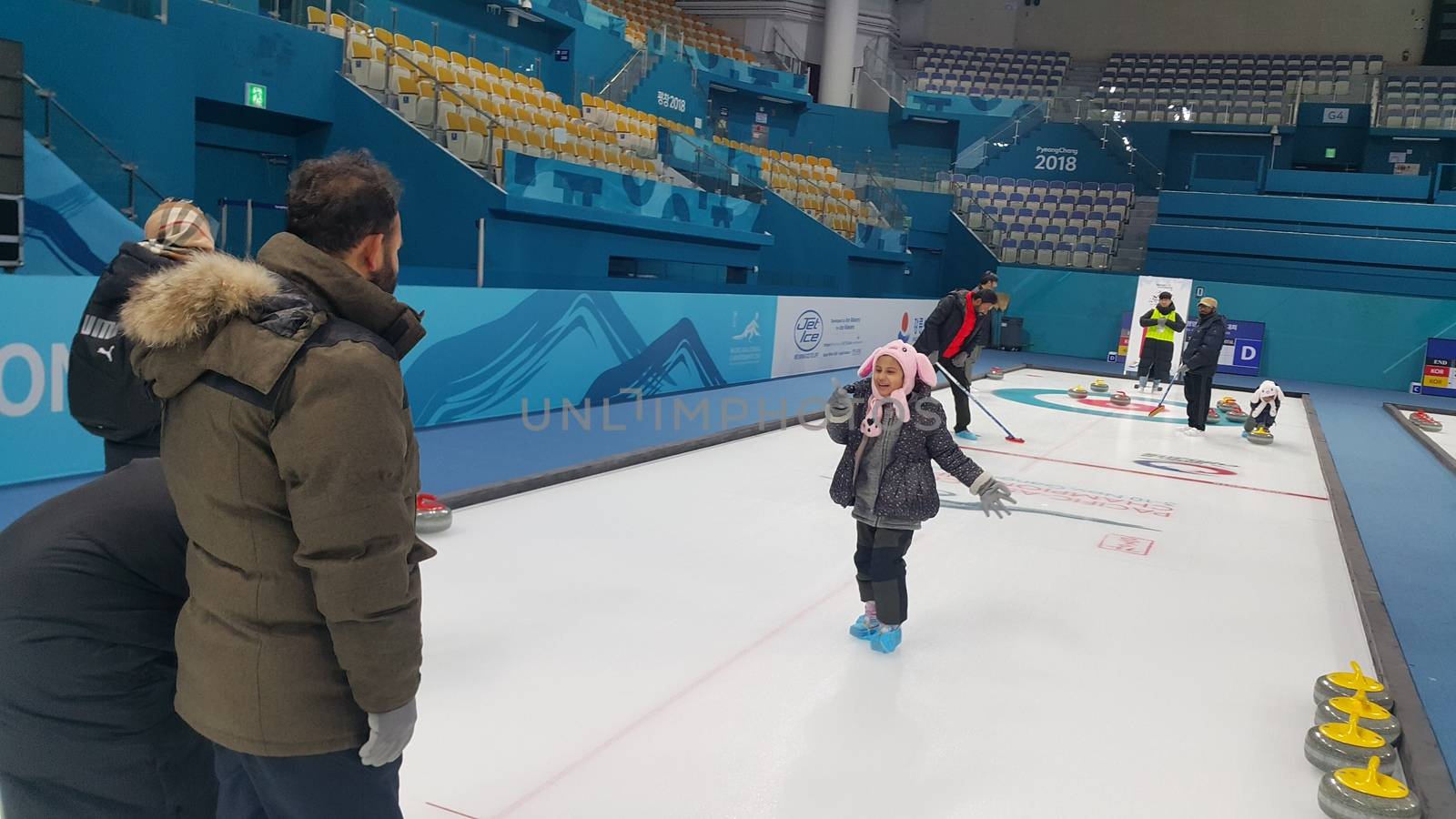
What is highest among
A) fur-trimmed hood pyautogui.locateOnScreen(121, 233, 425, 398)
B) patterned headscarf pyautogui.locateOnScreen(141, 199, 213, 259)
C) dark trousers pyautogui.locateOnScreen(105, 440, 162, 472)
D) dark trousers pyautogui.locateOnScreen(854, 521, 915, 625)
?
patterned headscarf pyautogui.locateOnScreen(141, 199, 213, 259)

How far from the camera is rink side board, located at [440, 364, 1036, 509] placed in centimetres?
650

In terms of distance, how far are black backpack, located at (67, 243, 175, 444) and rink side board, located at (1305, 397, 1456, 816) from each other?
4087 mm

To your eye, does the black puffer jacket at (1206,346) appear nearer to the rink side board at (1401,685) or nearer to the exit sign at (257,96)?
the rink side board at (1401,685)

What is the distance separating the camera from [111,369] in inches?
123

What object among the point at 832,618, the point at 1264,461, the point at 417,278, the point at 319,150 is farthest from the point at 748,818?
the point at 319,150

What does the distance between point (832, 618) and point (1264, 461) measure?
24.2ft

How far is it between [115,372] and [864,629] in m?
3.02

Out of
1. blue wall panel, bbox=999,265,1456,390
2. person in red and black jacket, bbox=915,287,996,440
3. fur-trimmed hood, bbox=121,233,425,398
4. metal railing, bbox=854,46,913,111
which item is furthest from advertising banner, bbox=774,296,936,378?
fur-trimmed hood, bbox=121,233,425,398

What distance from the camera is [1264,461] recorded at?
33.9 ft

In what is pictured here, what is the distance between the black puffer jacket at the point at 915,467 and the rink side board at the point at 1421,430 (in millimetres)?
8512

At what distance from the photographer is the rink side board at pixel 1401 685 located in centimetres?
323

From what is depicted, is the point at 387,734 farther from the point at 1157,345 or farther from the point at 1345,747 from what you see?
the point at 1157,345

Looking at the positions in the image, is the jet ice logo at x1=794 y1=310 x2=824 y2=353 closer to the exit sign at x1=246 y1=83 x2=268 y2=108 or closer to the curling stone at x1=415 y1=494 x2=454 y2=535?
the exit sign at x1=246 y1=83 x2=268 y2=108

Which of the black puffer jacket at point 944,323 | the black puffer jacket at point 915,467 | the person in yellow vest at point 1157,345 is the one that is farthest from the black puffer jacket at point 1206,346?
the black puffer jacket at point 915,467
